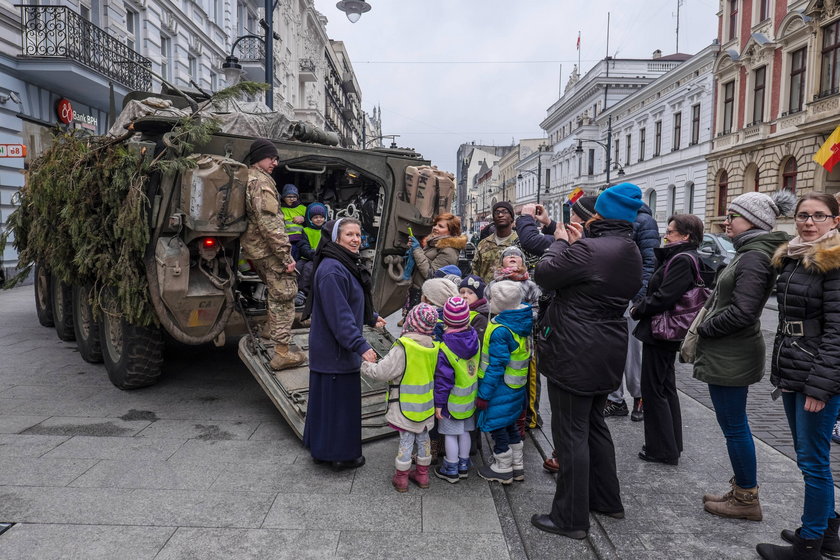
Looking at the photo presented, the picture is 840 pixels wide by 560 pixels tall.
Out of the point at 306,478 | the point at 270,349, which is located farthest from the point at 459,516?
the point at 270,349

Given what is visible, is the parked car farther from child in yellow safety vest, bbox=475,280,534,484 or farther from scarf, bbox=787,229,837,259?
scarf, bbox=787,229,837,259

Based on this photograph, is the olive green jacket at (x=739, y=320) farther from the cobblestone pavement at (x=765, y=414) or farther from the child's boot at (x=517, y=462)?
the cobblestone pavement at (x=765, y=414)

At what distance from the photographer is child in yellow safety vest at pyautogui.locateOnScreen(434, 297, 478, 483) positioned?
12.8ft

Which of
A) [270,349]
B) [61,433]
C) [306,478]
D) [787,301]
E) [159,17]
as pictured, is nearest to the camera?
[787,301]

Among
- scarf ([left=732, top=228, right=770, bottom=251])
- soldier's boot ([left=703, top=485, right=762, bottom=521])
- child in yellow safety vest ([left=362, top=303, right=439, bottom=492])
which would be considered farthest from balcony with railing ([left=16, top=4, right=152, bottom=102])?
soldier's boot ([left=703, top=485, right=762, bottom=521])

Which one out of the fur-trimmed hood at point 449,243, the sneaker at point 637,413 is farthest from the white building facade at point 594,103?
the sneaker at point 637,413

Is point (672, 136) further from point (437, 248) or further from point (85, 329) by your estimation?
point (85, 329)

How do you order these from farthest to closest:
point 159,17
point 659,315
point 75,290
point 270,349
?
1. point 159,17
2. point 75,290
3. point 270,349
4. point 659,315

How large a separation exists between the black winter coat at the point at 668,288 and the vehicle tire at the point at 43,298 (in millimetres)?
7996

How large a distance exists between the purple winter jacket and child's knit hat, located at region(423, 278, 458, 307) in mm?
216

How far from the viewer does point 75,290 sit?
7062mm

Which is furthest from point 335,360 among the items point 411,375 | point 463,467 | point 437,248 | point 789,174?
point 789,174

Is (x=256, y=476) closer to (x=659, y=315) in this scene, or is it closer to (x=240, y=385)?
(x=240, y=385)

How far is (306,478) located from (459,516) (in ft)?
3.55
